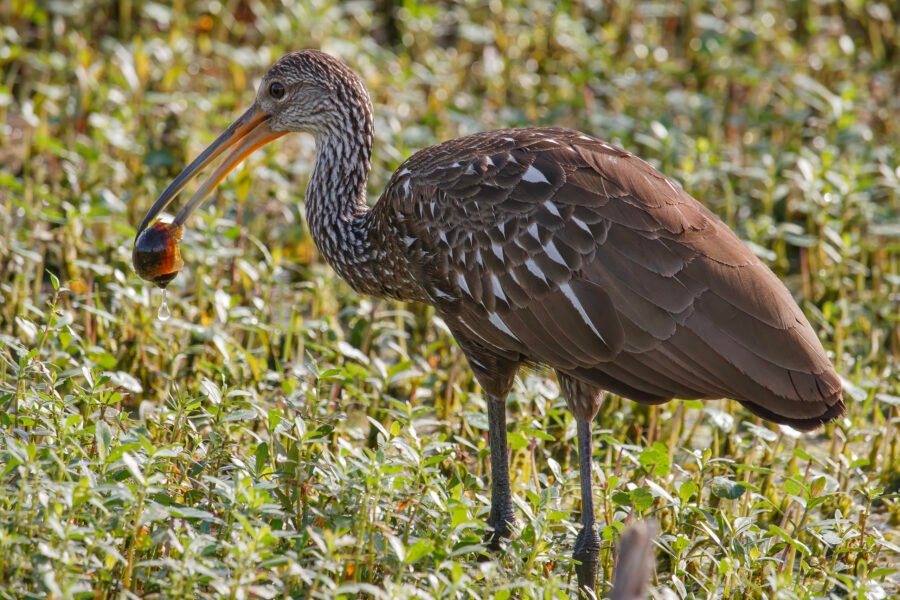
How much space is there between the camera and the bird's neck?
491cm

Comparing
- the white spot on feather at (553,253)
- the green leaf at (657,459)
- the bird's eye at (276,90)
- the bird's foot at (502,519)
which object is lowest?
the bird's foot at (502,519)

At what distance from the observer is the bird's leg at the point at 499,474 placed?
15.7 feet

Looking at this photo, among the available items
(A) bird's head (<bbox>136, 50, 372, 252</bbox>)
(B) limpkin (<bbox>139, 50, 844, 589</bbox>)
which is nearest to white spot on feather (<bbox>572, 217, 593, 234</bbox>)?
(B) limpkin (<bbox>139, 50, 844, 589</bbox>)

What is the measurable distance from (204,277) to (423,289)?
1536 millimetres

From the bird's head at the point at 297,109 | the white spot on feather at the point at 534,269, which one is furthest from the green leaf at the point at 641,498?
the bird's head at the point at 297,109

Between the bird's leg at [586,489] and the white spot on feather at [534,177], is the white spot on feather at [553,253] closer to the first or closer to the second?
the white spot on feather at [534,177]

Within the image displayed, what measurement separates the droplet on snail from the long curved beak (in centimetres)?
11

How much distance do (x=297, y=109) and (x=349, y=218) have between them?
54cm

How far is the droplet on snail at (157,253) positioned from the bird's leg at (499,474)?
51.5 inches

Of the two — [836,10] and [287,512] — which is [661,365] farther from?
[836,10]

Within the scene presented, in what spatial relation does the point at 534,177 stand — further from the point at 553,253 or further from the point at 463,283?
the point at 463,283

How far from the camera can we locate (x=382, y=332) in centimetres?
571

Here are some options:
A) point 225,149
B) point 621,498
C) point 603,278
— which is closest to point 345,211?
point 225,149

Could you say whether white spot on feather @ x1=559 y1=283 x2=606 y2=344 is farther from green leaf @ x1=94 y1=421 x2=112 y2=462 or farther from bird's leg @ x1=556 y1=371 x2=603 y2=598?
green leaf @ x1=94 y1=421 x2=112 y2=462
